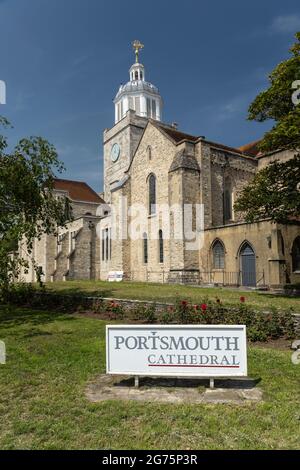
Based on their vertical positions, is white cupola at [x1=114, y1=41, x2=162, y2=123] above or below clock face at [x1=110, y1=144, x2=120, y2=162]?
above

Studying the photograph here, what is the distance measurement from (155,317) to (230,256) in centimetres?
1451

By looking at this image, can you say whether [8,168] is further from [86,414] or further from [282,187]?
[282,187]

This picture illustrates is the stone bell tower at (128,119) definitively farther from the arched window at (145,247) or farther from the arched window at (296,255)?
the arched window at (296,255)

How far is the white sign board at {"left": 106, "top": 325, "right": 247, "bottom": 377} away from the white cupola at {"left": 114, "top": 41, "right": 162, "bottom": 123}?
5305 centimetres

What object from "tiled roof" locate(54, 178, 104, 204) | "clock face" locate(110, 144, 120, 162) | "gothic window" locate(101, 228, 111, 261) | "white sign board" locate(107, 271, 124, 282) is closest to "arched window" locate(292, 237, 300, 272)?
"white sign board" locate(107, 271, 124, 282)

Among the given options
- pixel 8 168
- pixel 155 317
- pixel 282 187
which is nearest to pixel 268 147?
pixel 282 187

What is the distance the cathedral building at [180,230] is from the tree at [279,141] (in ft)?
17.8

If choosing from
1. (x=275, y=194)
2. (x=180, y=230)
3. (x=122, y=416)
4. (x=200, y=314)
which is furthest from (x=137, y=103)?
(x=122, y=416)

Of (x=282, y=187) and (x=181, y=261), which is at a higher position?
(x=282, y=187)

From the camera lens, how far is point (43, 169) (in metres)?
14.7

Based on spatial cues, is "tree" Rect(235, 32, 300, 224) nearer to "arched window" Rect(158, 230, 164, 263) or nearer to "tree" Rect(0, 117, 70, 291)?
"tree" Rect(0, 117, 70, 291)

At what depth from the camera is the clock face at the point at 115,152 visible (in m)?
52.8

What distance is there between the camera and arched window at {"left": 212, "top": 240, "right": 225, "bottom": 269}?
87.9 ft

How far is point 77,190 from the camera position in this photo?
5156 centimetres
